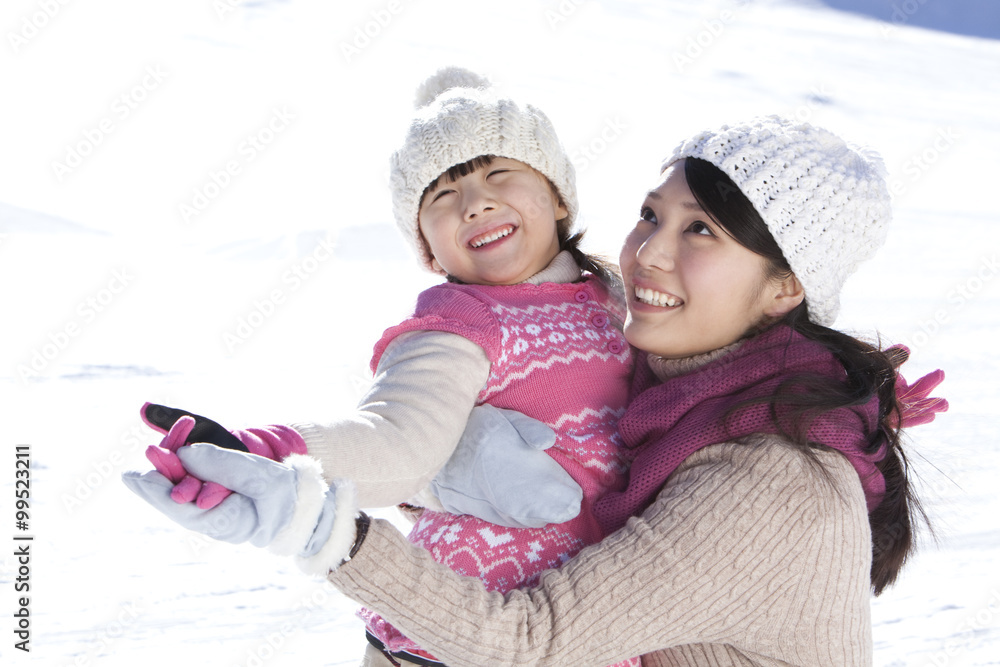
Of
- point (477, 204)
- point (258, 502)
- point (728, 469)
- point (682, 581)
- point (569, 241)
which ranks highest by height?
point (477, 204)

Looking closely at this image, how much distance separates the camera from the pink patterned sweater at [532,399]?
1278 millimetres

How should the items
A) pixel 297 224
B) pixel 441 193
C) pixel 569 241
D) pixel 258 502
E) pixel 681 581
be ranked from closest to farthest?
pixel 258 502 → pixel 681 581 → pixel 441 193 → pixel 569 241 → pixel 297 224

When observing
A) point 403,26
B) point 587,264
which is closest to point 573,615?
point 587,264

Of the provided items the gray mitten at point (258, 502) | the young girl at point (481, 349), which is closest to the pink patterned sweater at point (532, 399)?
the young girl at point (481, 349)

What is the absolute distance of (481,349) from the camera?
52.2 inches

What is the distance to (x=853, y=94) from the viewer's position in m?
7.18

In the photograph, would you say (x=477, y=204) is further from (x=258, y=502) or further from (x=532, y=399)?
(x=258, y=502)

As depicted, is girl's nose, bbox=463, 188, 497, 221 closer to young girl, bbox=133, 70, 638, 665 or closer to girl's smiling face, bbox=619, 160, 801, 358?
young girl, bbox=133, 70, 638, 665

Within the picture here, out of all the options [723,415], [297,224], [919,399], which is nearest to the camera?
[723,415]

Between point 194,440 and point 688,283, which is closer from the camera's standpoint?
point 194,440

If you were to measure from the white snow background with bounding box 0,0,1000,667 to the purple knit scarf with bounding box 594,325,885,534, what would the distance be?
0.42 meters

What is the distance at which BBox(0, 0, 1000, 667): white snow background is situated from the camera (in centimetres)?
231

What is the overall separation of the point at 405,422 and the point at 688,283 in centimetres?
45

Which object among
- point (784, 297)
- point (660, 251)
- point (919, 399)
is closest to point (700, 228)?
point (660, 251)
